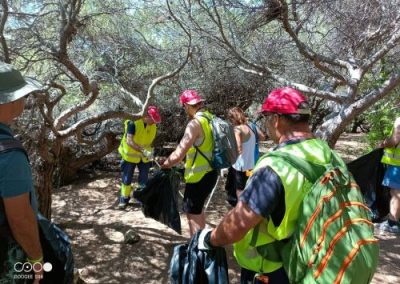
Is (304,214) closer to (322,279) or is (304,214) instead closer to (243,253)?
(322,279)

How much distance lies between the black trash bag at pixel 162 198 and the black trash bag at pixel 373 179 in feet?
8.94

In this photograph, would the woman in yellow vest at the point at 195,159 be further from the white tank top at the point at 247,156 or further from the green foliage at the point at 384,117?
the green foliage at the point at 384,117

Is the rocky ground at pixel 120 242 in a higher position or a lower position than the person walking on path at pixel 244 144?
lower

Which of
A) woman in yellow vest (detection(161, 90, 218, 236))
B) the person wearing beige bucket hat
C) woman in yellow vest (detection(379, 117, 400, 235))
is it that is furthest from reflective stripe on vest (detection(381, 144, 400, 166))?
the person wearing beige bucket hat

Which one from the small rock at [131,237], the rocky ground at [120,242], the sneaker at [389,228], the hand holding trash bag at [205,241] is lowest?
the rocky ground at [120,242]

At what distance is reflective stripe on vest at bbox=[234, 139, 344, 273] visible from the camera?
1.74 metres

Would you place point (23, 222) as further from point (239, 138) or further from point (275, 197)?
point (239, 138)

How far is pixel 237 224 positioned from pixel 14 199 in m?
1.05

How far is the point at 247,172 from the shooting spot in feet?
18.2

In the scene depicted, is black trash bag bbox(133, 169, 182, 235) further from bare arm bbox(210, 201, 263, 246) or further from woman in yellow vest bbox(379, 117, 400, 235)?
woman in yellow vest bbox(379, 117, 400, 235)

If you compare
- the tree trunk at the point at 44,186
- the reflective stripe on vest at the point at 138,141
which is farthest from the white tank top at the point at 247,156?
the tree trunk at the point at 44,186

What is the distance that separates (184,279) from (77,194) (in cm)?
609

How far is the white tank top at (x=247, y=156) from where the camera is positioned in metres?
5.48

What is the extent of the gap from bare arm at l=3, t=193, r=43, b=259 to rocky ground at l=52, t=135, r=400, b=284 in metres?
2.35
